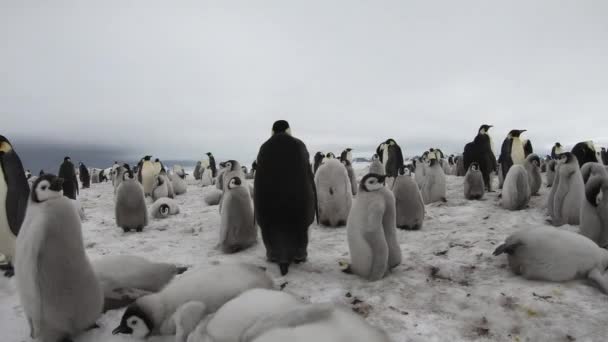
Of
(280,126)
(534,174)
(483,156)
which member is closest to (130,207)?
(280,126)

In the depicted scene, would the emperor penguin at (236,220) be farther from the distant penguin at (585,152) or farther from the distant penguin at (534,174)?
the distant penguin at (585,152)

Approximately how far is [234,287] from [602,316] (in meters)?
2.87

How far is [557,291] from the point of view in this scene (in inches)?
125

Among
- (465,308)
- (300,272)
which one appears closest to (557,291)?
(465,308)

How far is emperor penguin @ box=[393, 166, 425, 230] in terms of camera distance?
6180mm

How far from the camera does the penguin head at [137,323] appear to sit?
8.49 ft

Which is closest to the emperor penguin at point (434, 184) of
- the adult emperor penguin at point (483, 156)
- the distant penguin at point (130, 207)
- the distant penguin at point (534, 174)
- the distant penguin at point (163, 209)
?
the distant penguin at point (534, 174)

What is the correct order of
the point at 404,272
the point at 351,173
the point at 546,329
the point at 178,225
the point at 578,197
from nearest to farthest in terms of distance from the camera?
the point at 546,329
the point at 404,272
the point at 578,197
the point at 178,225
the point at 351,173

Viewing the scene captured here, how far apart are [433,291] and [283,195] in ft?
6.35

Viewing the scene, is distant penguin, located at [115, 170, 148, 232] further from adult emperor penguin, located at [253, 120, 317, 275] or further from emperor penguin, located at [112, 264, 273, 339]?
emperor penguin, located at [112, 264, 273, 339]

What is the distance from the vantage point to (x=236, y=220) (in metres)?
5.10

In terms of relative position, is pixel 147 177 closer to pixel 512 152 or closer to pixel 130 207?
pixel 130 207

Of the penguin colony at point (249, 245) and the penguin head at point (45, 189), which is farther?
the penguin head at point (45, 189)

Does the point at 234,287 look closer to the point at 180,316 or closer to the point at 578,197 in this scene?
the point at 180,316
